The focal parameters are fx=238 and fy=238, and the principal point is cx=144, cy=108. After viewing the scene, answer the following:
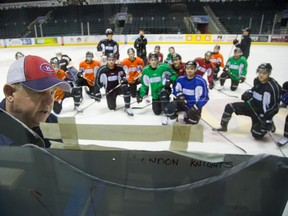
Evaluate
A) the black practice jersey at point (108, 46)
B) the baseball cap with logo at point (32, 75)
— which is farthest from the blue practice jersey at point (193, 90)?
the black practice jersey at point (108, 46)

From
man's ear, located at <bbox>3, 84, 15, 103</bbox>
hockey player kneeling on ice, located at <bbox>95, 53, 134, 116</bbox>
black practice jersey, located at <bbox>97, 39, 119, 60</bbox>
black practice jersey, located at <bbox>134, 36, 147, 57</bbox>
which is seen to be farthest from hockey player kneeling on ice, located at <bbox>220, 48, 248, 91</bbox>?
man's ear, located at <bbox>3, 84, 15, 103</bbox>

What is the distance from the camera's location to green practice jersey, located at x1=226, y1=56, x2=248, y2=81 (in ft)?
17.1

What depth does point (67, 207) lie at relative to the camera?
867mm

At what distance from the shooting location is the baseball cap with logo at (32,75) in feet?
2.70

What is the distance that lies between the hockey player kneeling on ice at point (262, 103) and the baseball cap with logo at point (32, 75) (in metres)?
2.72

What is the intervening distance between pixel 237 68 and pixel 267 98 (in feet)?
8.40

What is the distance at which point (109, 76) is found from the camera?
4.24 m

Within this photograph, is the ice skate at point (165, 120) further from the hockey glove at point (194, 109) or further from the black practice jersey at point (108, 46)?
the black practice jersey at point (108, 46)

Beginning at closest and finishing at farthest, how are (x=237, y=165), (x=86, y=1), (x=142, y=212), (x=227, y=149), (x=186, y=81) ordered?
(x=237, y=165) → (x=142, y=212) → (x=227, y=149) → (x=186, y=81) → (x=86, y=1)

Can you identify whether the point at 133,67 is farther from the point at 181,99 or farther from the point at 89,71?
the point at 181,99

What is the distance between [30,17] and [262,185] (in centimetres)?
1993

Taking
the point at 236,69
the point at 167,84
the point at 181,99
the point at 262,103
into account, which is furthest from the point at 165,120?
the point at 236,69

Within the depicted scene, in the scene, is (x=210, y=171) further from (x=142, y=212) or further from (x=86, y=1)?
(x=86, y=1)

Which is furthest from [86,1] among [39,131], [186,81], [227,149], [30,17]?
[39,131]
